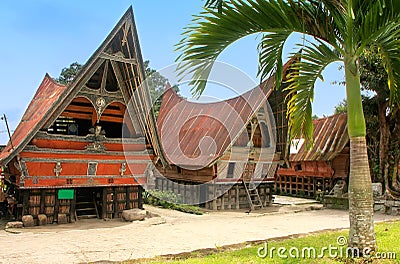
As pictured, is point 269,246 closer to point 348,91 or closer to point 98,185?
point 348,91

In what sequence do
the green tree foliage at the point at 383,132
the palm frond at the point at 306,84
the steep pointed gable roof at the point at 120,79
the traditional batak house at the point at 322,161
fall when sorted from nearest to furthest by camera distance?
the palm frond at the point at 306,84 → the steep pointed gable roof at the point at 120,79 → the green tree foliage at the point at 383,132 → the traditional batak house at the point at 322,161

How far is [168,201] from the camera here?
643 inches

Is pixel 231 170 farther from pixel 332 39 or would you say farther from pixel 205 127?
pixel 332 39

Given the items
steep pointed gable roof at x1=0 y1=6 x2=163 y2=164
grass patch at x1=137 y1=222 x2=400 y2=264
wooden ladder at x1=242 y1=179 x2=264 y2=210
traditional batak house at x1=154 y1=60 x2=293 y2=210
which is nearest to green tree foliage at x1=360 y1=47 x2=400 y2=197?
traditional batak house at x1=154 y1=60 x2=293 y2=210

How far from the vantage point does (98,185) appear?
11.6 m

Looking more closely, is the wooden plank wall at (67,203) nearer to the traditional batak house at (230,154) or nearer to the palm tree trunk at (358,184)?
the traditional batak house at (230,154)

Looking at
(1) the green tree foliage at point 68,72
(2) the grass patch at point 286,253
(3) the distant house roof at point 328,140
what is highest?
(1) the green tree foliage at point 68,72

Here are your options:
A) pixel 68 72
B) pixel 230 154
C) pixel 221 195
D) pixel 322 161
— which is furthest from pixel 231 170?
pixel 68 72

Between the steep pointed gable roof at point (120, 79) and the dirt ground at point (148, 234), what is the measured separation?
230 centimetres

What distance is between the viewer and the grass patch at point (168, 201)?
14.4 metres

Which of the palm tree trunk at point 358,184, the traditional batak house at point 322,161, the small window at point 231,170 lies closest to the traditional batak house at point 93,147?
the small window at point 231,170

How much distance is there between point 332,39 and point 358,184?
2.42 meters

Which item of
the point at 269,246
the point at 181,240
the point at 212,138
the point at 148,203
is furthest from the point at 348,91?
the point at 148,203

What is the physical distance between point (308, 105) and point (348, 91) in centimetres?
106
